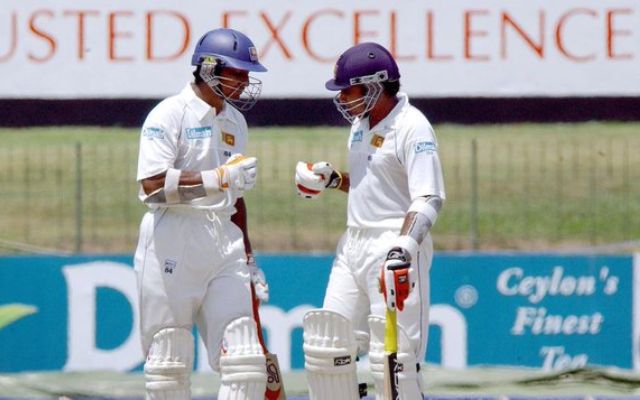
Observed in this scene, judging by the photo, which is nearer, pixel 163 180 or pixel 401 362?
pixel 163 180

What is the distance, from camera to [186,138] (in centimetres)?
741

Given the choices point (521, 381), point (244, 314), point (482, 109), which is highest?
point (482, 109)

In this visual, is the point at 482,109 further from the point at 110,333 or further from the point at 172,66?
the point at 110,333

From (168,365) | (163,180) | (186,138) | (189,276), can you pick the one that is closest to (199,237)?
(189,276)

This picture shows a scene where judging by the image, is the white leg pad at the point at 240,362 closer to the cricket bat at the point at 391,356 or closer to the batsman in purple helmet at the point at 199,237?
the batsman in purple helmet at the point at 199,237

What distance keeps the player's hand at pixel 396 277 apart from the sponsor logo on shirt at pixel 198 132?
1.04m

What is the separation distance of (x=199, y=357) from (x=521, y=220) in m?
4.52

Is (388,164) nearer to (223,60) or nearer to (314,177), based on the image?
(314,177)

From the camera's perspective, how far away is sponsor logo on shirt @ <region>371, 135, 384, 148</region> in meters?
7.64

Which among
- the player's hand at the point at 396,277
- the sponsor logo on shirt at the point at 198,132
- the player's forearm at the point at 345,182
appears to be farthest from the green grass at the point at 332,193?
the player's hand at the point at 396,277

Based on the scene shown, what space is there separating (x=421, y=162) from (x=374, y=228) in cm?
44

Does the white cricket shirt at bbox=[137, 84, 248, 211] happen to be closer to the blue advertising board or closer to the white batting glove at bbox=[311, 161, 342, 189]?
the white batting glove at bbox=[311, 161, 342, 189]

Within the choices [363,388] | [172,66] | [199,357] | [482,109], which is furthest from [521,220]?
[363,388]

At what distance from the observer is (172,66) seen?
44.1ft
